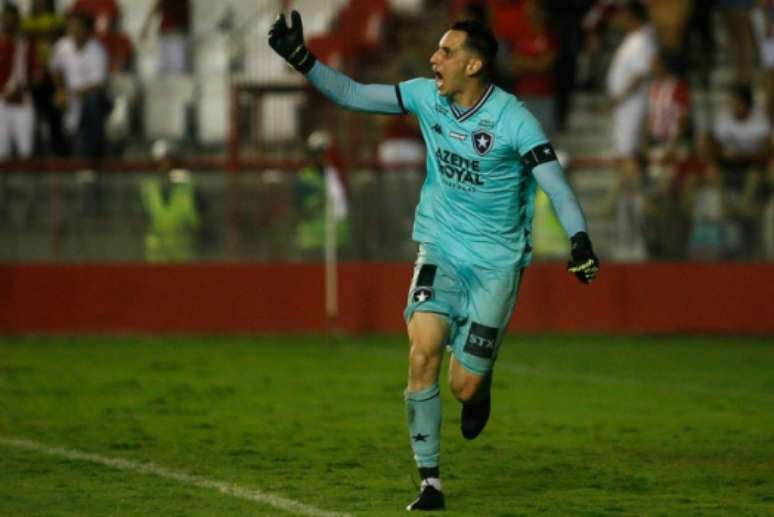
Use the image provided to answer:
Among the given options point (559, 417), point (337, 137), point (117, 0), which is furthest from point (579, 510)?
point (117, 0)

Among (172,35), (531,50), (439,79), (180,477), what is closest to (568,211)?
(439,79)

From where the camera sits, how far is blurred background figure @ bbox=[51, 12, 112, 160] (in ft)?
67.1

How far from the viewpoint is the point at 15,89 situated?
20.6 metres

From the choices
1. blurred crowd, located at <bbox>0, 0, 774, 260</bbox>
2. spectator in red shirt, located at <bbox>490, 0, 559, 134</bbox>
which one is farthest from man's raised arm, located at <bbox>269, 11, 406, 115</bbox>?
spectator in red shirt, located at <bbox>490, 0, 559, 134</bbox>

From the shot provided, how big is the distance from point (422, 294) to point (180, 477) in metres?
1.68

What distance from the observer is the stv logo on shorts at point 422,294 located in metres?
8.89

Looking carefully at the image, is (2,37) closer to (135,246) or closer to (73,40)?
(73,40)

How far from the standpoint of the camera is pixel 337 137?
20625 millimetres

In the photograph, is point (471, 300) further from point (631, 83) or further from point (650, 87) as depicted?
point (650, 87)

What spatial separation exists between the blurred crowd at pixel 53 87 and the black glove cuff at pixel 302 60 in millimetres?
11477

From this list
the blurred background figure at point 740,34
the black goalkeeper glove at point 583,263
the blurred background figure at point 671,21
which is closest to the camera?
the black goalkeeper glove at point 583,263

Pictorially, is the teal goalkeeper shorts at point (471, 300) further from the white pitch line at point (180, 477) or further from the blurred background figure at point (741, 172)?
the blurred background figure at point (741, 172)

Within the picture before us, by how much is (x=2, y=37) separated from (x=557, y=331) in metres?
6.93

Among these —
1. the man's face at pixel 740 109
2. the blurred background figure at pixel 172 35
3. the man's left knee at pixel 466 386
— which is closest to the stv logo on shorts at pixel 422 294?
the man's left knee at pixel 466 386
